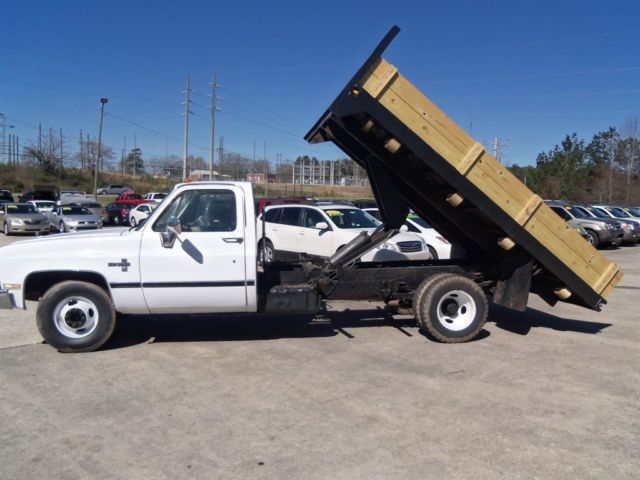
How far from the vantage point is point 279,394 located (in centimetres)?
519

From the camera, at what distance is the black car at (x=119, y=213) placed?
31.5 m

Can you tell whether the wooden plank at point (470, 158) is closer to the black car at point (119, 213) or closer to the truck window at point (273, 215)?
the truck window at point (273, 215)

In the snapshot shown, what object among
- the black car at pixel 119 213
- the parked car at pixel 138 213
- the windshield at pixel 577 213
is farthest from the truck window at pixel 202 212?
the black car at pixel 119 213

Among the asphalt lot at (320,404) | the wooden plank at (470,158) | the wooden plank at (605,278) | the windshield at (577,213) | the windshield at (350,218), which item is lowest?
the asphalt lot at (320,404)

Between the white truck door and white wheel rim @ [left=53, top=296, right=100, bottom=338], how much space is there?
68 cm

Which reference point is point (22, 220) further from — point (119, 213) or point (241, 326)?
point (241, 326)

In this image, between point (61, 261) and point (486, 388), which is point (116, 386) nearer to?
point (61, 261)

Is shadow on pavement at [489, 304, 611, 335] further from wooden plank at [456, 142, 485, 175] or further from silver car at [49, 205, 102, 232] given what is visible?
silver car at [49, 205, 102, 232]

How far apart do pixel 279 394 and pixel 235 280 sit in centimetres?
167

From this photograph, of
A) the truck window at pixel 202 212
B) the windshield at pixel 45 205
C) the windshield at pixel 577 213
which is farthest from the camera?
the windshield at pixel 45 205

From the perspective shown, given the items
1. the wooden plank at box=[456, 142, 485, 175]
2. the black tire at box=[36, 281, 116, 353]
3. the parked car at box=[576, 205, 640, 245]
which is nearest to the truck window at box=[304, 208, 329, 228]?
the wooden plank at box=[456, 142, 485, 175]

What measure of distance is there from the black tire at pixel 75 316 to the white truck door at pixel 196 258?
547 millimetres

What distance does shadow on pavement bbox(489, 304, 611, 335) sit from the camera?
7.97 m

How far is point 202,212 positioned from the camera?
6.50 m
